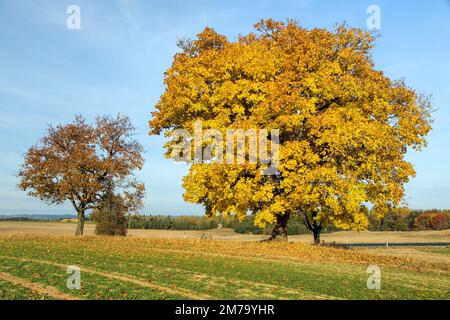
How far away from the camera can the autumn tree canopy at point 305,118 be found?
2641 centimetres

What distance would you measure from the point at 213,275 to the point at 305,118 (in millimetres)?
14768

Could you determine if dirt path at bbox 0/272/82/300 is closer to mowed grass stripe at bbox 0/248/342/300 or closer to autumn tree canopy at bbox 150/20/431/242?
mowed grass stripe at bbox 0/248/342/300

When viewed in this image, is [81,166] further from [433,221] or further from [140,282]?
[433,221]

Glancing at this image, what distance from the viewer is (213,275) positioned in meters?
16.7

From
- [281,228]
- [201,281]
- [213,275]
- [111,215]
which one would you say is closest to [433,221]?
[281,228]

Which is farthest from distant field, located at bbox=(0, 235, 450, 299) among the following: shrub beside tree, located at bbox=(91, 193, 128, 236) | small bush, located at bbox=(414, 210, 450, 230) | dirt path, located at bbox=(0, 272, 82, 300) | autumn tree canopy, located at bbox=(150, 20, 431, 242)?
small bush, located at bbox=(414, 210, 450, 230)

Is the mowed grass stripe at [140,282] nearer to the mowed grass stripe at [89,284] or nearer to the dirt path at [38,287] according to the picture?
the mowed grass stripe at [89,284]

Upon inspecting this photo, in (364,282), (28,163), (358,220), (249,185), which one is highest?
(28,163)

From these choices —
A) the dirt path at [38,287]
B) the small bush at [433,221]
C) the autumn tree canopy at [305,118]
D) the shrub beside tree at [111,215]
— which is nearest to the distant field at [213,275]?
the dirt path at [38,287]
